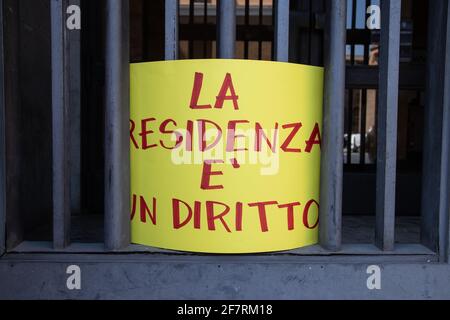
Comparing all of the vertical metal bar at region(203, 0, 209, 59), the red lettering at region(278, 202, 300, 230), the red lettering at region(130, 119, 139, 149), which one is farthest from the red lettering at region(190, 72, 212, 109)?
the vertical metal bar at region(203, 0, 209, 59)

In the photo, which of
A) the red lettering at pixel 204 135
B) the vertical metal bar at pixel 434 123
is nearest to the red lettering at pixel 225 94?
the red lettering at pixel 204 135

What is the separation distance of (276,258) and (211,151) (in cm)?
84

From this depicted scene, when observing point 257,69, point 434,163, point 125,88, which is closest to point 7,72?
point 125,88

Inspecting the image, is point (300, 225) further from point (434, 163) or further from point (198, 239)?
point (434, 163)

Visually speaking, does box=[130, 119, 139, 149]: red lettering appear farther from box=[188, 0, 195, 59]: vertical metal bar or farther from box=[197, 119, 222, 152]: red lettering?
box=[188, 0, 195, 59]: vertical metal bar

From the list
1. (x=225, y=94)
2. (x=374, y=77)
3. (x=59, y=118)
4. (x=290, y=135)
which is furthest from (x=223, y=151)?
(x=374, y=77)

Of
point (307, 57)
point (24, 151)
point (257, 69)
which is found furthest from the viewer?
point (307, 57)

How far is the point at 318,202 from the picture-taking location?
2902 mm

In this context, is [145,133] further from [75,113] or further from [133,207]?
[75,113]

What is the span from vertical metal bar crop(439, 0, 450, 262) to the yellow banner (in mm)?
842

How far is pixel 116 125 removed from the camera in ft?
8.85

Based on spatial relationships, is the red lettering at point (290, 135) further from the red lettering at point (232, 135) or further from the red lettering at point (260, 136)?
the red lettering at point (232, 135)

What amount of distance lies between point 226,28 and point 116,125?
0.95m

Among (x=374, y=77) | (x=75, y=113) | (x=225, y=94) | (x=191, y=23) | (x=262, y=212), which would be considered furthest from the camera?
(x=191, y=23)
